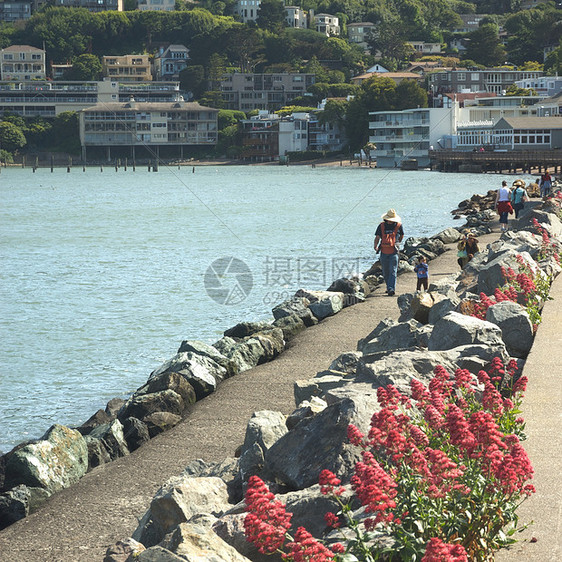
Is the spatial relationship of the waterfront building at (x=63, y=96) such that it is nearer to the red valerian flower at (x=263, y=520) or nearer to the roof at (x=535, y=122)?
the roof at (x=535, y=122)

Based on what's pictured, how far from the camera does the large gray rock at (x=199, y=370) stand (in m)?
12.3

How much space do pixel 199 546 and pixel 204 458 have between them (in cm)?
455

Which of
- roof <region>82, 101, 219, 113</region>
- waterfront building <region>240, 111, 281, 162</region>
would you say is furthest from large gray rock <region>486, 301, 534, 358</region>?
roof <region>82, 101, 219, 113</region>

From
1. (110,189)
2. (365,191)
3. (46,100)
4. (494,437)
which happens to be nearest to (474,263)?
(494,437)

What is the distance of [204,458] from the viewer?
31.2 ft

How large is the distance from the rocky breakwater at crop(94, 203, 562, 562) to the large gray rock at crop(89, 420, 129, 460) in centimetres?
202

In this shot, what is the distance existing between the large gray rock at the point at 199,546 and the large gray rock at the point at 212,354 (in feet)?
26.5

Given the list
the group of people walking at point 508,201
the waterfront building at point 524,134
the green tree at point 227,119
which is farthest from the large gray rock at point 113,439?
the green tree at point 227,119

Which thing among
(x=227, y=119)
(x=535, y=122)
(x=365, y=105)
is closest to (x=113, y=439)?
(x=535, y=122)

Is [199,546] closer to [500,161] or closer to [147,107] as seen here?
[500,161]

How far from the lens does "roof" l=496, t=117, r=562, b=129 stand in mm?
101875

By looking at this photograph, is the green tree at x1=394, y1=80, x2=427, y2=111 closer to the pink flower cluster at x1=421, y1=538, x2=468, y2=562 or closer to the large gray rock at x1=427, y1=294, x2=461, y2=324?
the large gray rock at x1=427, y1=294, x2=461, y2=324

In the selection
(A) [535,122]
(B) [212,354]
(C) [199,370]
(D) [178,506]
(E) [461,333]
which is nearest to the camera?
(D) [178,506]

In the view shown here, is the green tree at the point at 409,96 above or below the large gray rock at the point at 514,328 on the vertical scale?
above
